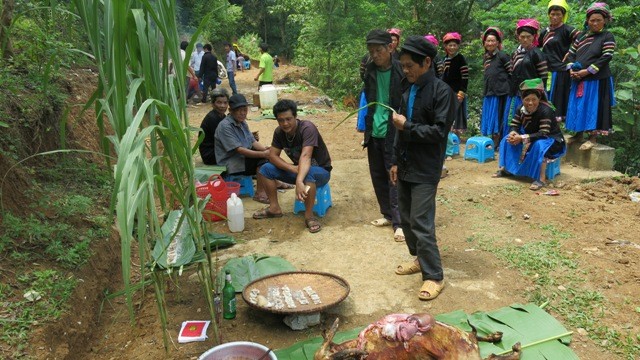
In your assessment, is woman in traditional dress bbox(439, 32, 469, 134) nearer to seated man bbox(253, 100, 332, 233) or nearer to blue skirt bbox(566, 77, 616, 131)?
blue skirt bbox(566, 77, 616, 131)

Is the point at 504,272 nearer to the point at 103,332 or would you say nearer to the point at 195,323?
the point at 195,323

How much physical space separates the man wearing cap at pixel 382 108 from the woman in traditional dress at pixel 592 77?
9.72 feet

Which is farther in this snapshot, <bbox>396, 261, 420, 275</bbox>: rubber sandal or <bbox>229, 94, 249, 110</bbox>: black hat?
<bbox>229, 94, 249, 110</bbox>: black hat

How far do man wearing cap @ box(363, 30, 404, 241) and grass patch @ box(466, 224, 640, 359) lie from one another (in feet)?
3.01

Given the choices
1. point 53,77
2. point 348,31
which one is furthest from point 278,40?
point 53,77

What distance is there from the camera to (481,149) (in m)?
7.02

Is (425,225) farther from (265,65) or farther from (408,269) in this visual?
(265,65)

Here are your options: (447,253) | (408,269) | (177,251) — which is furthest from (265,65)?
(177,251)

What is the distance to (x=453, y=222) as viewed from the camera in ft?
16.1

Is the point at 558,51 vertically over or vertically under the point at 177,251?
over

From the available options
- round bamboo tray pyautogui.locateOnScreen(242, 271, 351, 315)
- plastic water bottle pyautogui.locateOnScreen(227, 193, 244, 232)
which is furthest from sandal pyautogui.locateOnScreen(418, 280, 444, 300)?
plastic water bottle pyautogui.locateOnScreen(227, 193, 244, 232)

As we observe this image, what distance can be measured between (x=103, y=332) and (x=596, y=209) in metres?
Result: 4.80

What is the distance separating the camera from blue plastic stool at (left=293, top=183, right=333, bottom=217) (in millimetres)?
5096

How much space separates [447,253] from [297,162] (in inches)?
70.4
